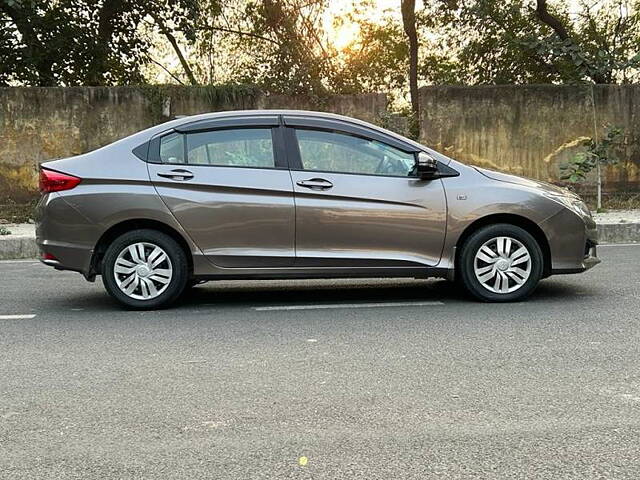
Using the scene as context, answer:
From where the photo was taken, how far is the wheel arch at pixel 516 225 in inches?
255

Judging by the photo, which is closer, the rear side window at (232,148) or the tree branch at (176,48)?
the rear side window at (232,148)

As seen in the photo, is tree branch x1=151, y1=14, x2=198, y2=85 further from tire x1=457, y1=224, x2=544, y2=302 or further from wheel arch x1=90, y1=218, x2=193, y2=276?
tire x1=457, y1=224, x2=544, y2=302

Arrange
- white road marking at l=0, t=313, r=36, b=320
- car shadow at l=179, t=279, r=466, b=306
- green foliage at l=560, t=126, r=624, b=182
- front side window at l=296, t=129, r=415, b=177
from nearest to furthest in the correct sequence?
white road marking at l=0, t=313, r=36, b=320 → front side window at l=296, t=129, r=415, b=177 → car shadow at l=179, t=279, r=466, b=306 → green foliage at l=560, t=126, r=624, b=182

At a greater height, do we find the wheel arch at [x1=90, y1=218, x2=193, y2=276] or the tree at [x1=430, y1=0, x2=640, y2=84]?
the tree at [x1=430, y1=0, x2=640, y2=84]

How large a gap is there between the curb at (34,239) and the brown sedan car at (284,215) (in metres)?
4.13

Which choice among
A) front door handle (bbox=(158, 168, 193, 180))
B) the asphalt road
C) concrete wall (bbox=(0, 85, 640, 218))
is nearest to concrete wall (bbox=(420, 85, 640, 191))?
concrete wall (bbox=(0, 85, 640, 218))

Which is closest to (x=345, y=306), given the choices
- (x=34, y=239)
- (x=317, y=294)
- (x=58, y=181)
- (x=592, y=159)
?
(x=317, y=294)

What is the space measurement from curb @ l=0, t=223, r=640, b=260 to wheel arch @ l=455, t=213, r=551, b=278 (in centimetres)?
495

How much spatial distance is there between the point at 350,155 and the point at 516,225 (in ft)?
5.07

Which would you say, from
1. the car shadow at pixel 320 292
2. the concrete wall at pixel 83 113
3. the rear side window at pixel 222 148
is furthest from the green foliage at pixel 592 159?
the rear side window at pixel 222 148

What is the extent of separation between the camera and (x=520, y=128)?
46.6ft

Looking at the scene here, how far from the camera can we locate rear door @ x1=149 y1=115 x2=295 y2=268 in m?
6.32

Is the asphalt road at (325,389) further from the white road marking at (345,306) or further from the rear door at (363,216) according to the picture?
the rear door at (363,216)

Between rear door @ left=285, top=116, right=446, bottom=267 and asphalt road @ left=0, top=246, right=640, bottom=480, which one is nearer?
asphalt road @ left=0, top=246, right=640, bottom=480
